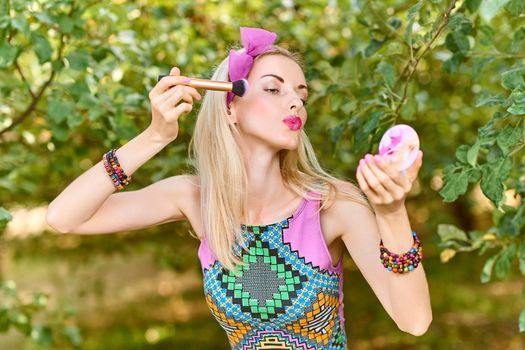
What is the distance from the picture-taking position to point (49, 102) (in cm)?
300

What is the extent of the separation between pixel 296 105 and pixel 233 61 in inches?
9.9

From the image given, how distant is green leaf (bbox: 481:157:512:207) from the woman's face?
0.58 meters

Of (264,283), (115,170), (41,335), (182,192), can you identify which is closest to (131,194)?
(182,192)

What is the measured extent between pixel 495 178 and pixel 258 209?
761 millimetres

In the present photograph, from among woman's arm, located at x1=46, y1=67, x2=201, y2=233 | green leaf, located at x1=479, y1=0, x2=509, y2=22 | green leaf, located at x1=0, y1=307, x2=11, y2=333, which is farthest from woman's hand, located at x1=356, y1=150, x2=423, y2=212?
green leaf, located at x1=0, y1=307, x2=11, y2=333

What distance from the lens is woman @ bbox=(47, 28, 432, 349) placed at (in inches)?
87.5

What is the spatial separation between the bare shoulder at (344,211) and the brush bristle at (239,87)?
1.48ft

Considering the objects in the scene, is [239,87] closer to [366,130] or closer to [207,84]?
[207,84]

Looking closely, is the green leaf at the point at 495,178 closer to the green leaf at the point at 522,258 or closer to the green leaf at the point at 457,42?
the green leaf at the point at 522,258

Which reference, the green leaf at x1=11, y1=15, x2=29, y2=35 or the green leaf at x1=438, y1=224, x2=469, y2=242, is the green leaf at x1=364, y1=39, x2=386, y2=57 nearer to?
the green leaf at x1=438, y1=224, x2=469, y2=242

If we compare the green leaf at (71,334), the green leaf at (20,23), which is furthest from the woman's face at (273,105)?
the green leaf at (71,334)

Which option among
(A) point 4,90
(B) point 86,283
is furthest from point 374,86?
(B) point 86,283

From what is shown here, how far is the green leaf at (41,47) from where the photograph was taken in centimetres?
275

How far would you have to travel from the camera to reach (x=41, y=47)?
9.05 feet
